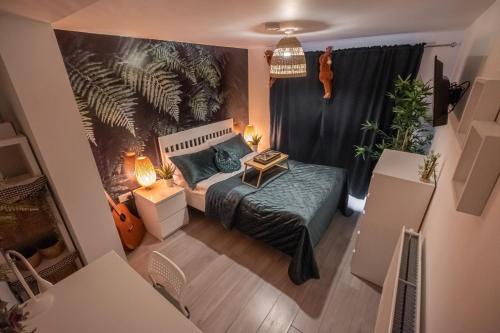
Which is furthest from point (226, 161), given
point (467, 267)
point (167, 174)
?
point (467, 267)

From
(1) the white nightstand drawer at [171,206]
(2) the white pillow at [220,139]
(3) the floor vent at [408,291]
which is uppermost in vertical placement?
(2) the white pillow at [220,139]

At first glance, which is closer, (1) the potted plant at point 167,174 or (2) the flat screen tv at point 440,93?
(2) the flat screen tv at point 440,93

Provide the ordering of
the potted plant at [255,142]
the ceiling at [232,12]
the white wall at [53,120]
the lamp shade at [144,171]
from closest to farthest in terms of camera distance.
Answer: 1. the ceiling at [232,12]
2. the white wall at [53,120]
3. the lamp shade at [144,171]
4. the potted plant at [255,142]

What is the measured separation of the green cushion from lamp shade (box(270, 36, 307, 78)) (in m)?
1.56

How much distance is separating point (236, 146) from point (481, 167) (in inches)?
119

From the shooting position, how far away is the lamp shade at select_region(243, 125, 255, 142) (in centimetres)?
404

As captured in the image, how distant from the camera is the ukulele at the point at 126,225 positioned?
2430 millimetres

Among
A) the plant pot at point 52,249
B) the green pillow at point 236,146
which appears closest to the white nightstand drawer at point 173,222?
the plant pot at point 52,249

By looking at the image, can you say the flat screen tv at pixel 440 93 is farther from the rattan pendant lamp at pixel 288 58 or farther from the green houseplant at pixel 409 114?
the rattan pendant lamp at pixel 288 58

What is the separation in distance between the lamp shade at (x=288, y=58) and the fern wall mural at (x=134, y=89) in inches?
59.0

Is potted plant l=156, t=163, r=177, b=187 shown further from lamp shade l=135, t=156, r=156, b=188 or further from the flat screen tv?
the flat screen tv

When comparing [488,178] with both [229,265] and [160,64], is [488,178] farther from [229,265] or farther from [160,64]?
[160,64]

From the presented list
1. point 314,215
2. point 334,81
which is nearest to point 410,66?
point 334,81

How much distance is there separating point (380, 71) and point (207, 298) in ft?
10.6
